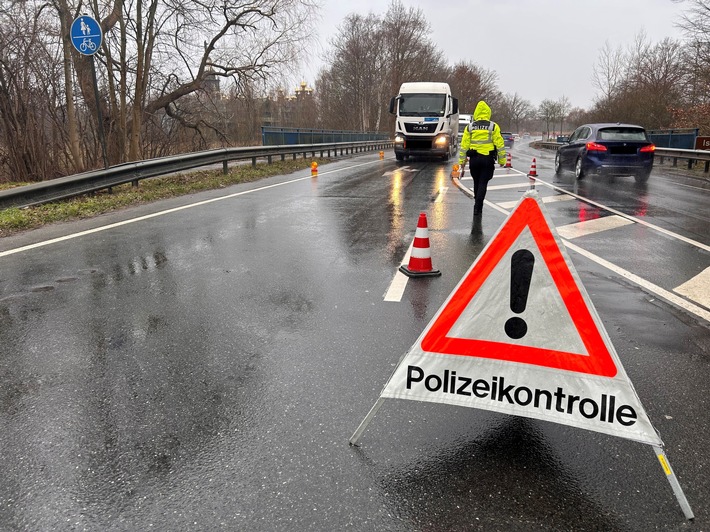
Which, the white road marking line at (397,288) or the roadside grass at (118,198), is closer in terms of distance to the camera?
the white road marking line at (397,288)

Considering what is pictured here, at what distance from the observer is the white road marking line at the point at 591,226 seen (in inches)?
322

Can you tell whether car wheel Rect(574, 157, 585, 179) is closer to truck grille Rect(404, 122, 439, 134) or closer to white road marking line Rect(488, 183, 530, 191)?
white road marking line Rect(488, 183, 530, 191)

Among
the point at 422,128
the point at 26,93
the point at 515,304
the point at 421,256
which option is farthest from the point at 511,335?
the point at 422,128

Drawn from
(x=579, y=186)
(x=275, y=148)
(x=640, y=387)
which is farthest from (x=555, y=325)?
(x=275, y=148)

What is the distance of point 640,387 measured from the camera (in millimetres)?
3240

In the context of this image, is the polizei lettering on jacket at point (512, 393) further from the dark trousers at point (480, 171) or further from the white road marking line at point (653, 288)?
the dark trousers at point (480, 171)

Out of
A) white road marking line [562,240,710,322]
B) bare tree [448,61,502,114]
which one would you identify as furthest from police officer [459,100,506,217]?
bare tree [448,61,502,114]

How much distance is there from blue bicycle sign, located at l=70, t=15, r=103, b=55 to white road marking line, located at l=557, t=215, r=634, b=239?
32.5ft

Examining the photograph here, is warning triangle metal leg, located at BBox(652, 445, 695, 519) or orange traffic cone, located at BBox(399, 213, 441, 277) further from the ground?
orange traffic cone, located at BBox(399, 213, 441, 277)

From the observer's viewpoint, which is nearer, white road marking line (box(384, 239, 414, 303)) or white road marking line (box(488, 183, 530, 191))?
white road marking line (box(384, 239, 414, 303))

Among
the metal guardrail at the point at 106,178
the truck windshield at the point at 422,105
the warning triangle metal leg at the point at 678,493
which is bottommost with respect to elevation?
the warning triangle metal leg at the point at 678,493

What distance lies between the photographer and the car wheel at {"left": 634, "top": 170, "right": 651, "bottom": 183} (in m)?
14.8

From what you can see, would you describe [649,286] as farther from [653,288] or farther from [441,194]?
[441,194]

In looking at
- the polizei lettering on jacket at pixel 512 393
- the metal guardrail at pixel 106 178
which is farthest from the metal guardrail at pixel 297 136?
the polizei lettering on jacket at pixel 512 393
